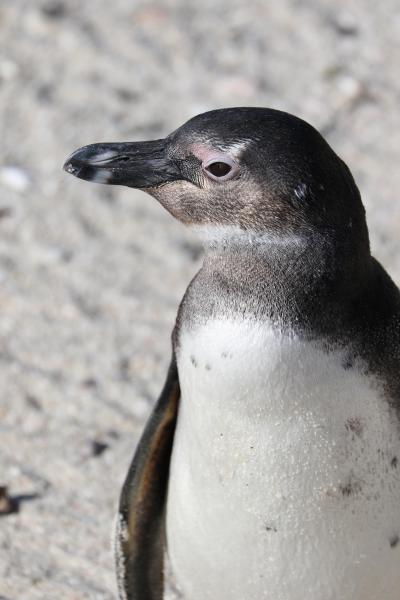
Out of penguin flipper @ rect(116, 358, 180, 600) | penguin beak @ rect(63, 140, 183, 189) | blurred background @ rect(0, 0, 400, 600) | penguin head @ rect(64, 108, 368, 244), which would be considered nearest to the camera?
penguin head @ rect(64, 108, 368, 244)

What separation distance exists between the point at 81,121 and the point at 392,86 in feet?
3.92

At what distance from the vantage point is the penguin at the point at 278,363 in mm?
1897

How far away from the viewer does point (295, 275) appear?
6.22 feet

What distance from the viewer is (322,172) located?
1.88 metres

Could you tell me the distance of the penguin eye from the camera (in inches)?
75.5

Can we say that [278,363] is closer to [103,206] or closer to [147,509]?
[147,509]

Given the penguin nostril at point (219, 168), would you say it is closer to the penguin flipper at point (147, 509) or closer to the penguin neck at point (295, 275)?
the penguin neck at point (295, 275)

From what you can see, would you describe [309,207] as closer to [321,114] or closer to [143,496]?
[143,496]

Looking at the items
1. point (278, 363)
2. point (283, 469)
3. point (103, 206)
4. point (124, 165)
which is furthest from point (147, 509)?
point (103, 206)

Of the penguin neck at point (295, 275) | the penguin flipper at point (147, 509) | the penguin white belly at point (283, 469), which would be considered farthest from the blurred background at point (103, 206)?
the penguin neck at point (295, 275)

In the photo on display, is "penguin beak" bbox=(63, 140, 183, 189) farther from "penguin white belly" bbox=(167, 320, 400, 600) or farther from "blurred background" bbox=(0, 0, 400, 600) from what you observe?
"blurred background" bbox=(0, 0, 400, 600)

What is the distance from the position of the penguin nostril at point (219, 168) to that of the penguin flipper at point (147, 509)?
48 centimetres

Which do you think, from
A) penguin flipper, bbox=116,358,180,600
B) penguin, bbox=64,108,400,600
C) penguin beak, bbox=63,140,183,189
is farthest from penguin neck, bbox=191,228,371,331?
penguin flipper, bbox=116,358,180,600

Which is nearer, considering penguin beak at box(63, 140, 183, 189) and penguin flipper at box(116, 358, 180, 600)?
penguin beak at box(63, 140, 183, 189)
